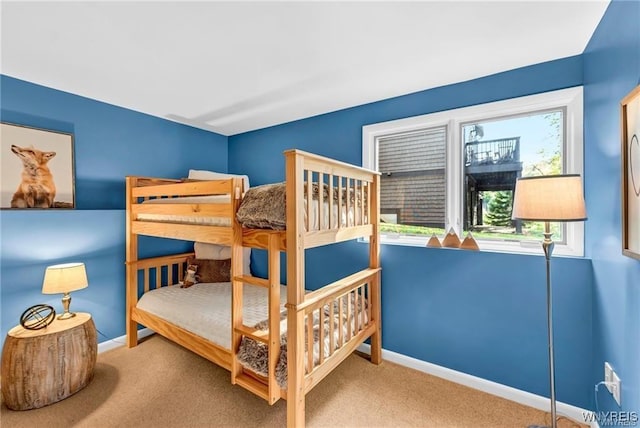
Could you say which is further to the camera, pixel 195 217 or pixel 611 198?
pixel 195 217

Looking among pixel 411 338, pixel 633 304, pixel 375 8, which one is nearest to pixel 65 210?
pixel 375 8

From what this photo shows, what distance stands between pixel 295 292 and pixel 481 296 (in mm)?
1460

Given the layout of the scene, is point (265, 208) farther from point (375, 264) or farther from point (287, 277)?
point (375, 264)

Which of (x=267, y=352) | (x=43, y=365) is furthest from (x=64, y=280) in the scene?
(x=267, y=352)

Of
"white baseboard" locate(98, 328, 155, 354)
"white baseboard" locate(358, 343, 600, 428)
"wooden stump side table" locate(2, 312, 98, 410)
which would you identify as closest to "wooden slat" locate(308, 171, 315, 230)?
"white baseboard" locate(358, 343, 600, 428)

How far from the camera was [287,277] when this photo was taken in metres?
1.50

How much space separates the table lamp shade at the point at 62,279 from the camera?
202cm

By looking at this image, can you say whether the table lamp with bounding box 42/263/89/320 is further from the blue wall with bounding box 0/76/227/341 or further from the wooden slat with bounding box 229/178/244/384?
the wooden slat with bounding box 229/178/244/384

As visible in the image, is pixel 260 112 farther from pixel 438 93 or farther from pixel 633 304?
pixel 633 304

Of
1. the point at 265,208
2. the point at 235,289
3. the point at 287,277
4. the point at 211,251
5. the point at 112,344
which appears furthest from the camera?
the point at 211,251

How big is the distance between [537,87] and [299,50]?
167 cm

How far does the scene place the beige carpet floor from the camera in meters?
1.72

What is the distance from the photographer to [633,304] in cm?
118

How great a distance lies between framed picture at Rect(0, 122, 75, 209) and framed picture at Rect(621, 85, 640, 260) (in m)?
3.65
